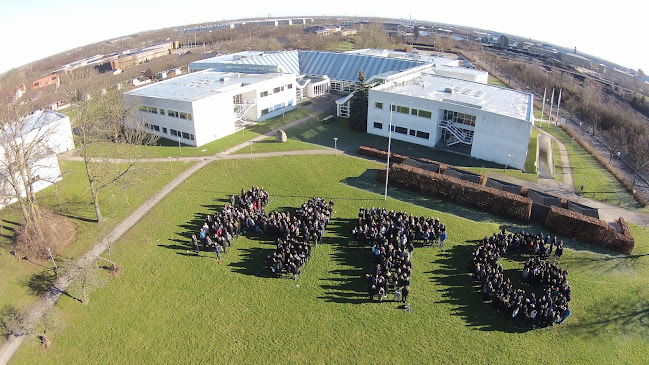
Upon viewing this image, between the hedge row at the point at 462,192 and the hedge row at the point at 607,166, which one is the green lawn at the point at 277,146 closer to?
the hedge row at the point at 462,192

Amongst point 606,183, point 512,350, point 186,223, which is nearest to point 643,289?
point 512,350

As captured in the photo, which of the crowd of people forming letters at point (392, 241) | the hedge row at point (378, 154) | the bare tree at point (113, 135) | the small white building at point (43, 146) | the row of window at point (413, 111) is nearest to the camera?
the crowd of people forming letters at point (392, 241)

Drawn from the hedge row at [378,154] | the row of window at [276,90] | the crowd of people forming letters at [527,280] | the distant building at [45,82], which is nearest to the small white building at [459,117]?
the hedge row at [378,154]

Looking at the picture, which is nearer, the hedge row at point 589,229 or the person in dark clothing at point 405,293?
the person in dark clothing at point 405,293

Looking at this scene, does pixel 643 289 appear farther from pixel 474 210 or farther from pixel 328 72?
pixel 328 72

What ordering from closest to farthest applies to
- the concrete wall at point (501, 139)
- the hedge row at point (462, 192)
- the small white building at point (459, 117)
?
1. the hedge row at point (462, 192)
2. the concrete wall at point (501, 139)
3. the small white building at point (459, 117)

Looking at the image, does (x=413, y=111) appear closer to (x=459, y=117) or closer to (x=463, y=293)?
(x=459, y=117)
